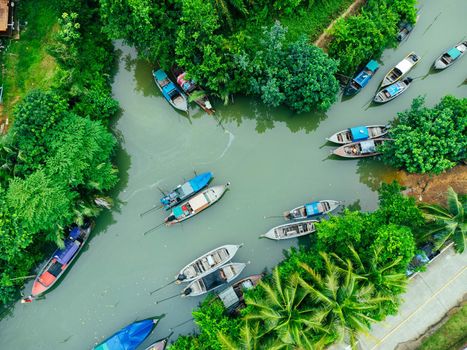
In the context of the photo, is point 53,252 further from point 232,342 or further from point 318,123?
point 318,123

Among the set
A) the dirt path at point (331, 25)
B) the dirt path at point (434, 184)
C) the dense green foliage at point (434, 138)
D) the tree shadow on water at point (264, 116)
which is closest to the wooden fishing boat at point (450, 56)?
the dense green foliage at point (434, 138)

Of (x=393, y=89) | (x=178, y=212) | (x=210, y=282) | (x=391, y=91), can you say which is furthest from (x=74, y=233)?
(x=393, y=89)

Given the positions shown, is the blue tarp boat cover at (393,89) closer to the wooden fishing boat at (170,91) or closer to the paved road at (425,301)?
the paved road at (425,301)

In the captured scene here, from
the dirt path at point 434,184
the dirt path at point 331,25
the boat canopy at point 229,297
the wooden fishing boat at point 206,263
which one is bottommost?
the dirt path at point 434,184

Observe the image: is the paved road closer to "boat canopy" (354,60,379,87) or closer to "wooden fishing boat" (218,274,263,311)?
"wooden fishing boat" (218,274,263,311)

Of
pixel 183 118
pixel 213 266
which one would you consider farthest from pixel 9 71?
pixel 213 266

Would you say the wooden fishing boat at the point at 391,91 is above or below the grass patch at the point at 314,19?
below

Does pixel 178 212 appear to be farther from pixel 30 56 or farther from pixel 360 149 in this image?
pixel 30 56
